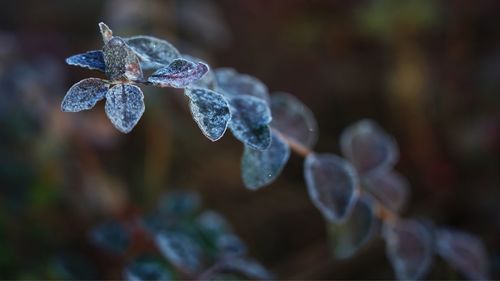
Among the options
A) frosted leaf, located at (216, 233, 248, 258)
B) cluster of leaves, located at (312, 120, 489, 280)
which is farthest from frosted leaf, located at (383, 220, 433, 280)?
frosted leaf, located at (216, 233, 248, 258)

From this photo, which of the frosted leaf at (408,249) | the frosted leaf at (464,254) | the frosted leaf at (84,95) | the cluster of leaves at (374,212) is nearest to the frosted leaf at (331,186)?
the cluster of leaves at (374,212)

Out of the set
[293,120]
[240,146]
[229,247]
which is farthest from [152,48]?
[240,146]

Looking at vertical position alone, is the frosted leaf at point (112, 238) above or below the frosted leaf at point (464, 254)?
above

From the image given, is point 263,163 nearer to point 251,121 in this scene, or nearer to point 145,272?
point 251,121

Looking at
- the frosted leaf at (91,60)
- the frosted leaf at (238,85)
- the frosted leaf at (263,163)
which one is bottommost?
the frosted leaf at (263,163)

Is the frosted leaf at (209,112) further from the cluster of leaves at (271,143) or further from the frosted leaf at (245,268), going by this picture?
the frosted leaf at (245,268)

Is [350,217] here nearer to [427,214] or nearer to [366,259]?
[366,259]
